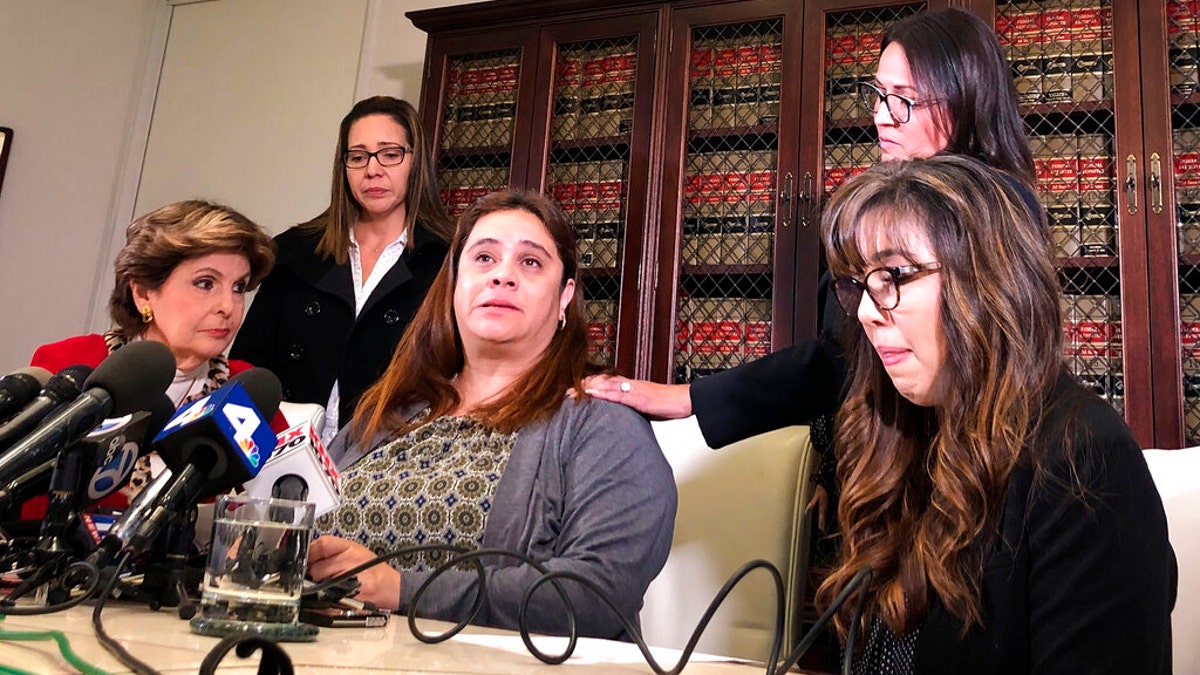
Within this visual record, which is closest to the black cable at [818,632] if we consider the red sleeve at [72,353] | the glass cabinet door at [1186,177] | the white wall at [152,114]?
the red sleeve at [72,353]

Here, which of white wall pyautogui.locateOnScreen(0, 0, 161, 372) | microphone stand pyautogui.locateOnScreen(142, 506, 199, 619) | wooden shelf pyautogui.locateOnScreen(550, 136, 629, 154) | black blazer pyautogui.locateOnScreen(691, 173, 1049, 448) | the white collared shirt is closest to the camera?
microphone stand pyautogui.locateOnScreen(142, 506, 199, 619)

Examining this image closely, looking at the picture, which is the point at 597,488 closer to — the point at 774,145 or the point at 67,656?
the point at 67,656

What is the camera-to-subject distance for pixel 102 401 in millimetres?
875

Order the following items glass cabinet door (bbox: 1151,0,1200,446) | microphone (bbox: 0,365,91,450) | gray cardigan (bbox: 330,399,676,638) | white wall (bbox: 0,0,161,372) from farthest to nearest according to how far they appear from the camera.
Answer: white wall (bbox: 0,0,161,372) < glass cabinet door (bbox: 1151,0,1200,446) < gray cardigan (bbox: 330,399,676,638) < microphone (bbox: 0,365,91,450)

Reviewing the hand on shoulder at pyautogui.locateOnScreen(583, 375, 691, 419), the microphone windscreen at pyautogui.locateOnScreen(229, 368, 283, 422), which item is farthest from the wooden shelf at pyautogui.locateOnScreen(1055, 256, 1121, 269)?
the microphone windscreen at pyautogui.locateOnScreen(229, 368, 283, 422)

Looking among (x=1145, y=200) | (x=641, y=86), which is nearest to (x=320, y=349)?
(x=641, y=86)

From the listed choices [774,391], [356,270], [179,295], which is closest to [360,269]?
[356,270]

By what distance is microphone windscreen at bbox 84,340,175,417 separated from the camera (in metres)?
0.89

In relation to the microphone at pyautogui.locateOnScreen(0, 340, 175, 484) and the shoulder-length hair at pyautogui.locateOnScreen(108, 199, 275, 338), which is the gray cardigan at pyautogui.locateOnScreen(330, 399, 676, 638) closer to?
the microphone at pyautogui.locateOnScreen(0, 340, 175, 484)

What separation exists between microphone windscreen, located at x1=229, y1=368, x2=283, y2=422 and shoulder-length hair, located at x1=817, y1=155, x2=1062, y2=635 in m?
0.62

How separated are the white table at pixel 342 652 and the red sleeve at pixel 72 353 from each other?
3.45ft

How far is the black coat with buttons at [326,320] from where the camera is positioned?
7.89ft

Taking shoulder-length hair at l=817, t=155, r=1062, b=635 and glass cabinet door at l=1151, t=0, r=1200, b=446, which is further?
glass cabinet door at l=1151, t=0, r=1200, b=446

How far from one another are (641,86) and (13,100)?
2487 mm
